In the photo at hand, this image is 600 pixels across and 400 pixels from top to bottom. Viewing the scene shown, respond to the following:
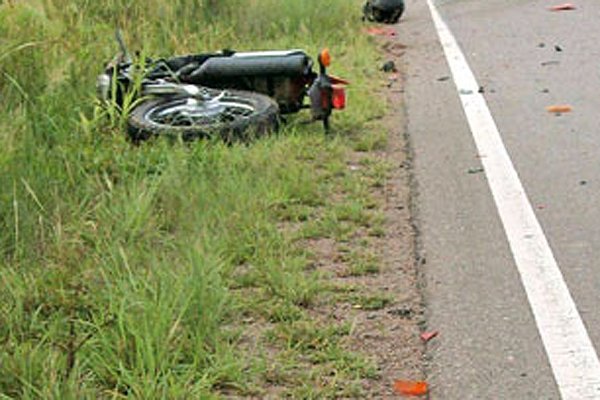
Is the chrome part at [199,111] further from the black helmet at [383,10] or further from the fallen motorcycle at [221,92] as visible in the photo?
the black helmet at [383,10]

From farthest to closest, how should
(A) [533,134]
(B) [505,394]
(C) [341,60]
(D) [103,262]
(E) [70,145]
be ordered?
(C) [341,60]
(A) [533,134]
(E) [70,145]
(D) [103,262]
(B) [505,394]

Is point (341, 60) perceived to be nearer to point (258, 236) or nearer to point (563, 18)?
point (563, 18)

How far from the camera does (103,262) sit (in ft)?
18.5

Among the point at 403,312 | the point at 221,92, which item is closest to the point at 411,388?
the point at 403,312

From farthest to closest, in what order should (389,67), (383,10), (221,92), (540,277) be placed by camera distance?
(383,10) → (389,67) → (221,92) → (540,277)

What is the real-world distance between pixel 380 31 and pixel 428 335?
25.0 ft

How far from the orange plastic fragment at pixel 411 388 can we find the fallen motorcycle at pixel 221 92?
10.9 feet

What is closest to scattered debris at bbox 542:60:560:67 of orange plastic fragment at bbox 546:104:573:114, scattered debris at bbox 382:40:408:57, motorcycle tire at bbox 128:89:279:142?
scattered debris at bbox 382:40:408:57

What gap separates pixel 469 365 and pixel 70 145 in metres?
3.45

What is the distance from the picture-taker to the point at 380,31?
40.7 ft

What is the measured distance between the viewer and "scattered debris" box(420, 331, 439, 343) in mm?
5074

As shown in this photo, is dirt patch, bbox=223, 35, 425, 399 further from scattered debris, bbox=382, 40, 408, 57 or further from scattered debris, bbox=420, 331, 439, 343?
scattered debris, bbox=382, 40, 408, 57

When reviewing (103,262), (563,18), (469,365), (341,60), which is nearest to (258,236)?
(103,262)

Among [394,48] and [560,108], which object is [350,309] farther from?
[394,48]
